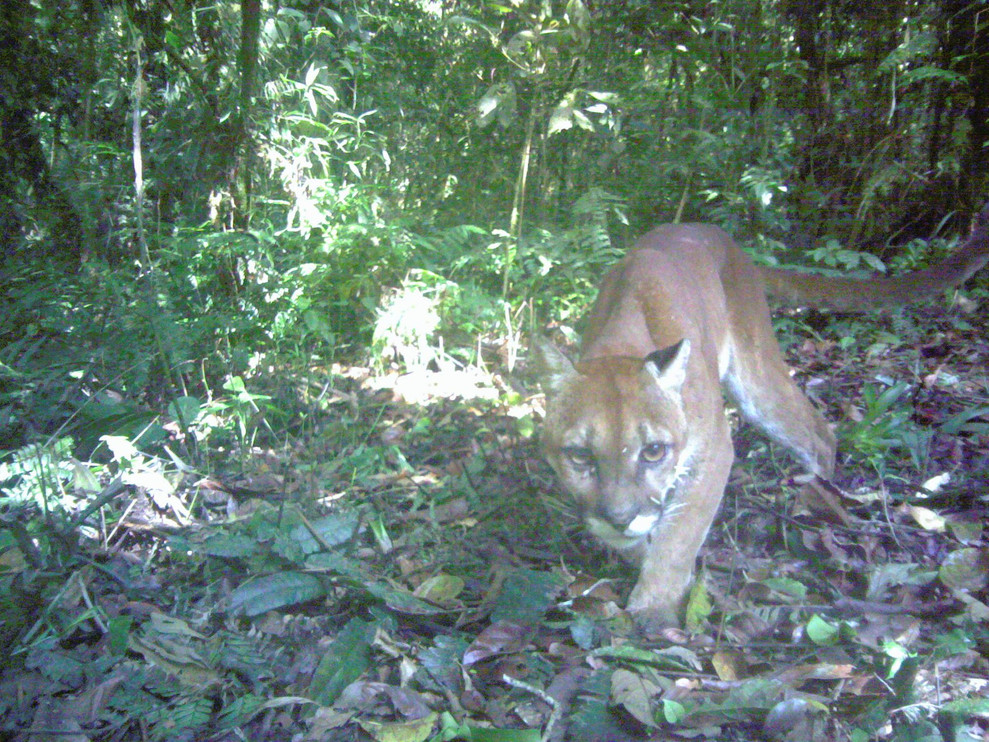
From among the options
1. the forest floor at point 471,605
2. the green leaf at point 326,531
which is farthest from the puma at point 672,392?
the green leaf at point 326,531

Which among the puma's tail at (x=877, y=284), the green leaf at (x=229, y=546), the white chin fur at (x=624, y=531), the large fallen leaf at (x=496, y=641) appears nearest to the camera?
the large fallen leaf at (x=496, y=641)

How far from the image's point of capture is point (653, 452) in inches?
134

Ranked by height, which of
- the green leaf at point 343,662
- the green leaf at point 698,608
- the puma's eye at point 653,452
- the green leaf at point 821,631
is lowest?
the green leaf at point 698,608

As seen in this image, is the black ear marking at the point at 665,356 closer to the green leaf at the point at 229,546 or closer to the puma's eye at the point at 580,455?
the puma's eye at the point at 580,455

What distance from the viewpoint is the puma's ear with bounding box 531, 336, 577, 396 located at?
11.8ft

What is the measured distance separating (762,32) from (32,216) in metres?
5.80

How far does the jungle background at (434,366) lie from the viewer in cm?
267

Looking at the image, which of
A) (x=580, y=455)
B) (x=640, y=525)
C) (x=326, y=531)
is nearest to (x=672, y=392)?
(x=580, y=455)

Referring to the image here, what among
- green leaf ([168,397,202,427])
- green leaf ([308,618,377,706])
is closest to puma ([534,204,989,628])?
green leaf ([308,618,377,706])

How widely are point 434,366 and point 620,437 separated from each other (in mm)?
2803

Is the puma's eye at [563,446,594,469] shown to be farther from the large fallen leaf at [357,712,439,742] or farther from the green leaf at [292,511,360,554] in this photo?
the large fallen leaf at [357,712,439,742]

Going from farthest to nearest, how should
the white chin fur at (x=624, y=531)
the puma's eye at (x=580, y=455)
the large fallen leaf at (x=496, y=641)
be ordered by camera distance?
the puma's eye at (x=580, y=455) < the white chin fur at (x=624, y=531) < the large fallen leaf at (x=496, y=641)

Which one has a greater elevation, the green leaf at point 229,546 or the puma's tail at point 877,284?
the puma's tail at point 877,284

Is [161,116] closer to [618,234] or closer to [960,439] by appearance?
[618,234]
